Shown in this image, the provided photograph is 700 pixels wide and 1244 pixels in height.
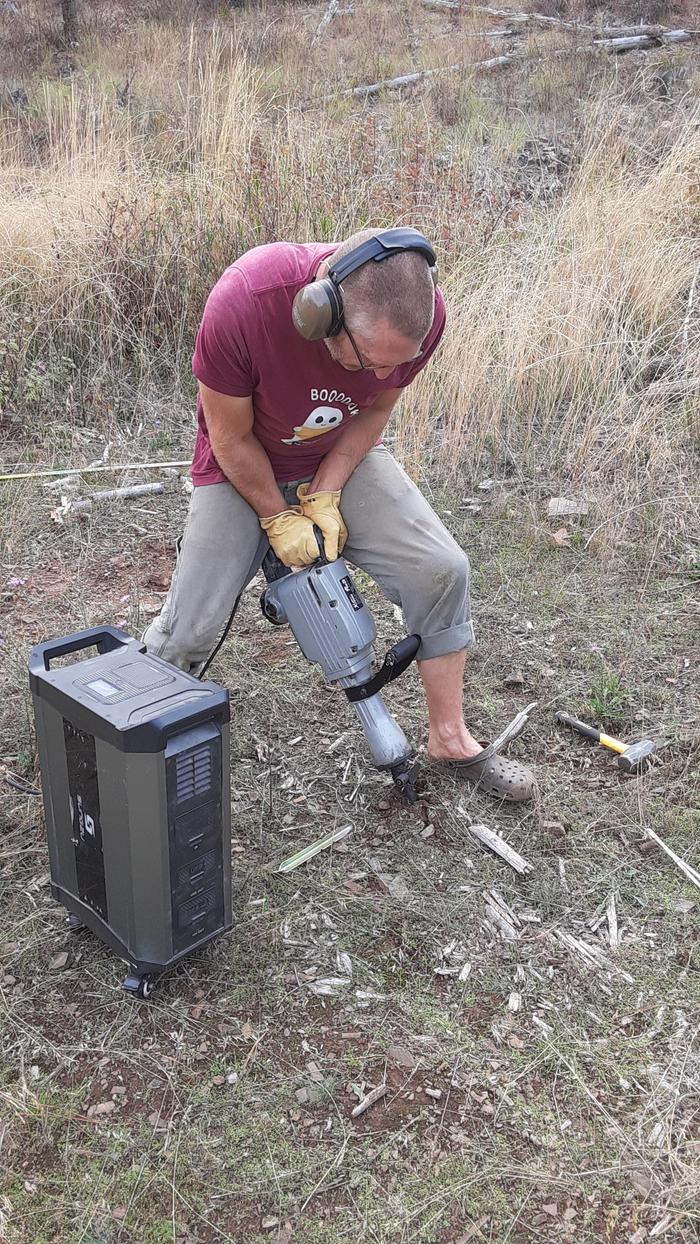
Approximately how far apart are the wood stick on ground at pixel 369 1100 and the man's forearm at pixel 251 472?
140 centimetres

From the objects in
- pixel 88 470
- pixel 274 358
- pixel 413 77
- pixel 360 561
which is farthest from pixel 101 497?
pixel 413 77

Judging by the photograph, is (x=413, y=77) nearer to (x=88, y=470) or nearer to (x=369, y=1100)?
(x=88, y=470)

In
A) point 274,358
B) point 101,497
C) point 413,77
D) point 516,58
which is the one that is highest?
point 516,58

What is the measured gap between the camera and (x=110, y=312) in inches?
→ 204

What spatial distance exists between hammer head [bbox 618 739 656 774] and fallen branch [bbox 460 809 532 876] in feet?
1.67

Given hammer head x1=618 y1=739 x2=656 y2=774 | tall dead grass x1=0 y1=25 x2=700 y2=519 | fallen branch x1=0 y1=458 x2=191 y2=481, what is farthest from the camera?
tall dead grass x1=0 y1=25 x2=700 y2=519

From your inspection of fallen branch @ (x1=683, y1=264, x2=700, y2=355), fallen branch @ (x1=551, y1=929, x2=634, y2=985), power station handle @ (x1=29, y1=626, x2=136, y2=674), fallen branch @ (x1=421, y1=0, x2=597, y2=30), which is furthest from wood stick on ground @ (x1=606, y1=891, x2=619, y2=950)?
fallen branch @ (x1=421, y1=0, x2=597, y2=30)

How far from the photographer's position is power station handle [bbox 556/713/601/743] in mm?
3008

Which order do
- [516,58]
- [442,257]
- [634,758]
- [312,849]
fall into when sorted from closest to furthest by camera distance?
1. [312,849]
2. [634,758]
3. [442,257]
4. [516,58]

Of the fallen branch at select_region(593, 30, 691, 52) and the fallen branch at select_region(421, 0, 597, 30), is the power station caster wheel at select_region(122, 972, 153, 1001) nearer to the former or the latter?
the fallen branch at select_region(593, 30, 691, 52)

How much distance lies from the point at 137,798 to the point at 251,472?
957mm

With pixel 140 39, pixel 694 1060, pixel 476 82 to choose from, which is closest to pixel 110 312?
pixel 694 1060

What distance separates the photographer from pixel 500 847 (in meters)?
2.57

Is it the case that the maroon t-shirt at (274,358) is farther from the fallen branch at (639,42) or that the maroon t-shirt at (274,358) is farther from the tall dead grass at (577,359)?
the fallen branch at (639,42)
